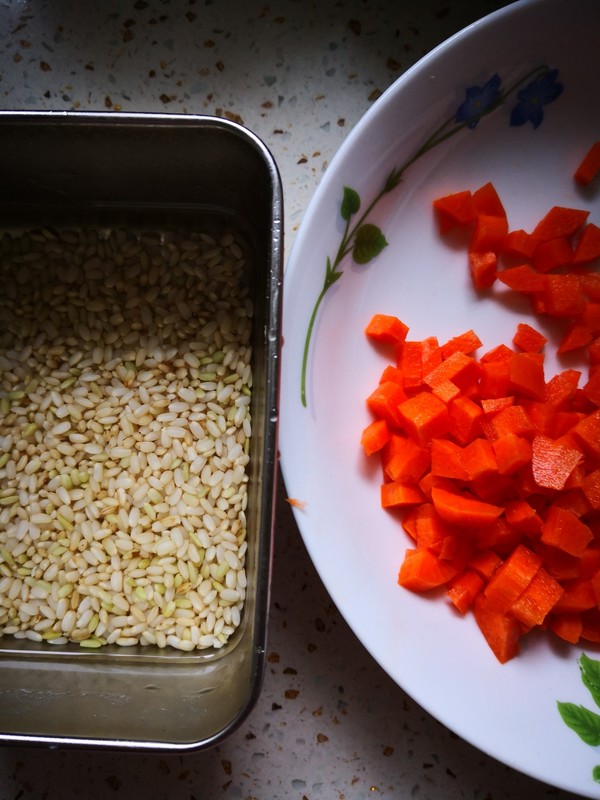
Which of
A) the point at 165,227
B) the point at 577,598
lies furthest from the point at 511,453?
the point at 165,227

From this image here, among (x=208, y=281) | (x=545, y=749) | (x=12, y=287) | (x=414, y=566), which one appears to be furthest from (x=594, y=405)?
(x=12, y=287)

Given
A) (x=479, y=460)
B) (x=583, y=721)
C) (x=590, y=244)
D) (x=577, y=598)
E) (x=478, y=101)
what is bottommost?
(x=583, y=721)

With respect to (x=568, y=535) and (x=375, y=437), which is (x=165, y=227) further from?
(x=568, y=535)

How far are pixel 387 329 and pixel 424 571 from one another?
34 cm

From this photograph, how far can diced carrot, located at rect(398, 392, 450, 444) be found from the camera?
3.16 ft

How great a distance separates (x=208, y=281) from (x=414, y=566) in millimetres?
513

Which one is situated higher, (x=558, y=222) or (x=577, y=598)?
(x=558, y=222)

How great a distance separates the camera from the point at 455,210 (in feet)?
3.42

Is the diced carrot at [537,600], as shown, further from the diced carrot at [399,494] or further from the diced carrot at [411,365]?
the diced carrot at [411,365]

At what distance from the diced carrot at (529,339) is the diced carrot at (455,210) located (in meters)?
0.18

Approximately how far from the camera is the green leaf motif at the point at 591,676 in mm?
982

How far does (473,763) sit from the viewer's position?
1.05 meters

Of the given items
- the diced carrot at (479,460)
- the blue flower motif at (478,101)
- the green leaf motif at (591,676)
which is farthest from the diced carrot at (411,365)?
the green leaf motif at (591,676)

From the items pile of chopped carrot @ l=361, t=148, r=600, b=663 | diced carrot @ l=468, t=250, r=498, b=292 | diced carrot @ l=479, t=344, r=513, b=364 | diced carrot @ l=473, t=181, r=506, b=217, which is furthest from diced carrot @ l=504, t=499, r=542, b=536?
diced carrot @ l=473, t=181, r=506, b=217
